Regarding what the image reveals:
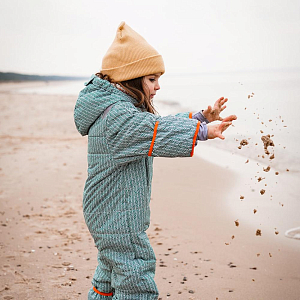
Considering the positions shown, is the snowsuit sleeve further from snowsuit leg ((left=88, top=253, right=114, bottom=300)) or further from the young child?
snowsuit leg ((left=88, top=253, right=114, bottom=300))

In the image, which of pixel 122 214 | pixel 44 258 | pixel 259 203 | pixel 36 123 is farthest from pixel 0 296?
pixel 36 123

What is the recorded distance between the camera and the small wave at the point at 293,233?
3.39 m

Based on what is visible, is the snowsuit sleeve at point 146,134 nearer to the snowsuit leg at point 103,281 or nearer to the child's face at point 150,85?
the child's face at point 150,85

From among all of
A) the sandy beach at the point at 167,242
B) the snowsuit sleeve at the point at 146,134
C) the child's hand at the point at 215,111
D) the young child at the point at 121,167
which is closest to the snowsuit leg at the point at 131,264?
the young child at the point at 121,167

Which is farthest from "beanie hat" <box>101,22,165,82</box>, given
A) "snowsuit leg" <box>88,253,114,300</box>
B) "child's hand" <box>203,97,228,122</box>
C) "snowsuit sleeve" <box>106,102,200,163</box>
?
"snowsuit leg" <box>88,253,114,300</box>

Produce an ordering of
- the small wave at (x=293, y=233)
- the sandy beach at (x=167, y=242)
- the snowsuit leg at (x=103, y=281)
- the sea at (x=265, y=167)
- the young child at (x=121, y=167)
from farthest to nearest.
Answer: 1. the sea at (x=265, y=167)
2. the small wave at (x=293, y=233)
3. the sandy beach at (x=167, y=242)
4. the snowsuit leg at (x=103, y=281)
5. the young child at (x=121, y=167)

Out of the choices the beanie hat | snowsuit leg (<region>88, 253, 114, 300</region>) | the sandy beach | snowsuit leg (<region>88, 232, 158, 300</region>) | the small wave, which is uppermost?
the beanie hat

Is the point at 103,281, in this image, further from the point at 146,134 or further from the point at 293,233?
the point at 293,233

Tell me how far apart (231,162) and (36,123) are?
7.15m

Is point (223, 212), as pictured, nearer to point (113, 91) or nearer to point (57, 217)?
point (57, 217)

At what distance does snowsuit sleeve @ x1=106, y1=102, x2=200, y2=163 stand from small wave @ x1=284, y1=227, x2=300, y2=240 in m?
2.09

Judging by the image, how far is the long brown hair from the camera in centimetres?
188

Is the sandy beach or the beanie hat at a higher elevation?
the beanie hat

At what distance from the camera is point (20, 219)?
4039 millimetres
